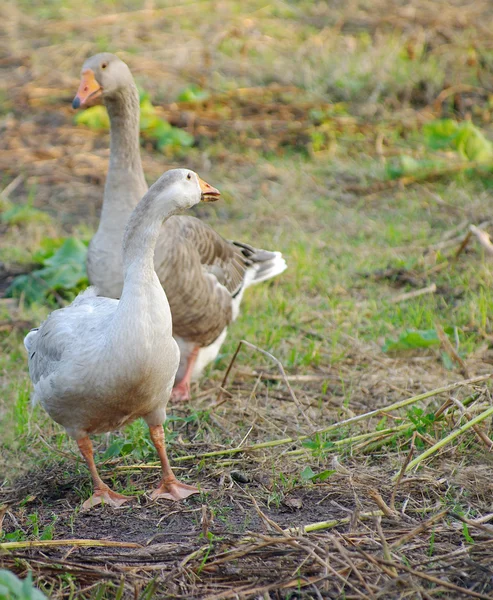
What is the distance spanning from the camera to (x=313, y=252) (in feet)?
22.6

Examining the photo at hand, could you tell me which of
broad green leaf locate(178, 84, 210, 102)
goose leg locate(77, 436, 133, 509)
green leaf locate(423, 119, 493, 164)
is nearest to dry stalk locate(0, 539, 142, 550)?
goose leg locate(77, 436, 133, 509)

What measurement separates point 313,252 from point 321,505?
11.2 feet

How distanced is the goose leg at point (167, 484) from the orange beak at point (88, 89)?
2.12 meters

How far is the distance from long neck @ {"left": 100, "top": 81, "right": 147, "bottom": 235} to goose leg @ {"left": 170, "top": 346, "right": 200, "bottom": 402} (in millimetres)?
921

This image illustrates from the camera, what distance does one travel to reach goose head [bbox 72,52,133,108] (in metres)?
5.05

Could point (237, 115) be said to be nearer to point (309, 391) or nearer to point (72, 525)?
point (309, 391)

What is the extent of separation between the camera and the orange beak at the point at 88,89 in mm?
5029

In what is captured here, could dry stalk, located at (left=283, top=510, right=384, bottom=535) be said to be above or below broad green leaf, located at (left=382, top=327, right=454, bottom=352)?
above

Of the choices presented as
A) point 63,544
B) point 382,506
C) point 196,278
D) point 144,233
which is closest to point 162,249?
point 196,278

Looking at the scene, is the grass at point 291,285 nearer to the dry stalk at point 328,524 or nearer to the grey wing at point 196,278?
the dry stalk at point 328,524

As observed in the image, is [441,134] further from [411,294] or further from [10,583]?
[10,583]

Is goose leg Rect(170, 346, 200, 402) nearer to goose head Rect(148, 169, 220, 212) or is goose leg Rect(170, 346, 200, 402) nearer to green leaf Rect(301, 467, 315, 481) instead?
green leaf Rect(301, 467, 315, 481)

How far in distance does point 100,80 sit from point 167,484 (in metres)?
2.46

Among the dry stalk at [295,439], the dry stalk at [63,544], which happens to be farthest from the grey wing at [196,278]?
the dry stalk at [63,544]
